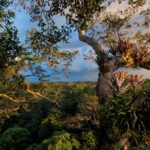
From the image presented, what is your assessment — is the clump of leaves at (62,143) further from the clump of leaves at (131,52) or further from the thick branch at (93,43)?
the clump of leaves at (131,52)

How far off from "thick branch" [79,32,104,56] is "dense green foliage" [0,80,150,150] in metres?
2.33

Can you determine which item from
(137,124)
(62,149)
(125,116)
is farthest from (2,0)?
(62,149)

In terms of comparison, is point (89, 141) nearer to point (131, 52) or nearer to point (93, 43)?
point (93, 43)

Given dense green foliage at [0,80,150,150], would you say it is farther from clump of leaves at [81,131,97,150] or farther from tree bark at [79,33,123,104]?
tree bark at [79,33,123,104]

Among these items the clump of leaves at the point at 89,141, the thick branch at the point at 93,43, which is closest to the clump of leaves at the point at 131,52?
the thick branch at the point at 93,43

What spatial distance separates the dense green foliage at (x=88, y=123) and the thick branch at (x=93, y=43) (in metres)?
2.33

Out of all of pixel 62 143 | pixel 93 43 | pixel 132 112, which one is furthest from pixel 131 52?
pixel 62 143

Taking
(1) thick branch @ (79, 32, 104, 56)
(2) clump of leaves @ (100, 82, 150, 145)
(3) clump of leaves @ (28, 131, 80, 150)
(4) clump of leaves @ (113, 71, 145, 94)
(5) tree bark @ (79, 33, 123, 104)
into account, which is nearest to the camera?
(2) clump of leaves @ (100, 82, 150, 145)

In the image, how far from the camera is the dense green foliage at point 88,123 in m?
4.08

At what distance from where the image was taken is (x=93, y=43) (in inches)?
371

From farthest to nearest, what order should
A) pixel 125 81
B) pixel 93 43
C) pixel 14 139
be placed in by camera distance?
pixel 14 139
pixel 93 43
pixel 125 81

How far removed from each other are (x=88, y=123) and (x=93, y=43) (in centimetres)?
1170

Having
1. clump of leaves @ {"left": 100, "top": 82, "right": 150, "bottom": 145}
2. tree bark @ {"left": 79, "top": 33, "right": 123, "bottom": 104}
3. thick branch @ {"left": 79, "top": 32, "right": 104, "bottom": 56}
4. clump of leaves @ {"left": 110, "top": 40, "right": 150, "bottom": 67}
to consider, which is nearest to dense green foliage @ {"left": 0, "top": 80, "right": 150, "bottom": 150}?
clump of leaves @ {"left": 100, "top": 82, "right": 150, "bottom": 145}

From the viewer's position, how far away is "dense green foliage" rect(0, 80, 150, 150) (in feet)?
13.4
